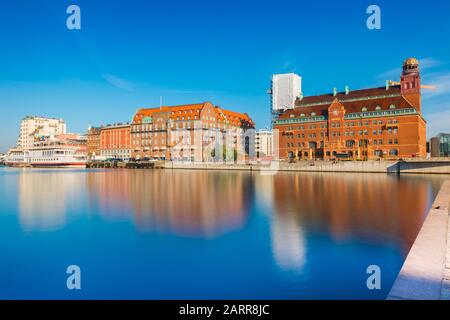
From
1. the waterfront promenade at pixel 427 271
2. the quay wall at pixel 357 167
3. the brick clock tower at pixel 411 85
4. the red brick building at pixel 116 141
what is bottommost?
the waterfront promenade at pixel 427 271

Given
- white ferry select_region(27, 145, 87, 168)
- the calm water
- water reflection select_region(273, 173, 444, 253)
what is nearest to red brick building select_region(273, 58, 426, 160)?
water reflection select_region(273, 173, 444, 253)

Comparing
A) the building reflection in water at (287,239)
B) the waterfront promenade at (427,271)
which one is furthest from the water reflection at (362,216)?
the waterfront promenade at (427,271)

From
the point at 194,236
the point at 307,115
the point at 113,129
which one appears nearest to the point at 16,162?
the point at 113,129

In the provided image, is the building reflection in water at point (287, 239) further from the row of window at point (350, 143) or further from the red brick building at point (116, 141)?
the red brick building at point (116, 141)

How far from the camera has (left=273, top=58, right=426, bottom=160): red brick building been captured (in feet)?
287

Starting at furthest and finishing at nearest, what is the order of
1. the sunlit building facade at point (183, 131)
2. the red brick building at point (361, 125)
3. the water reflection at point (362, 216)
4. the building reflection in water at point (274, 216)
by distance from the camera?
the sunlit building facade at point (183, 131) → the red brick building at point (361, 125) → the water reflection at point (362, 216) → the building reflection in water at point (274, 216)

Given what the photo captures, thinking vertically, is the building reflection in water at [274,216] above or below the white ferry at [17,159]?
below

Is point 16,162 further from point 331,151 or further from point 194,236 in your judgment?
point 194,236

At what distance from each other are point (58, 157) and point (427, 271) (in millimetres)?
159023

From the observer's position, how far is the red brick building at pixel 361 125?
3442 inches

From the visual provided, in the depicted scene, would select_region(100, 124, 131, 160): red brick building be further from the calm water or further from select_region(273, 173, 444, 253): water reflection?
select_region(273, 173, 444, 253): water reflection

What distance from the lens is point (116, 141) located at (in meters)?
142

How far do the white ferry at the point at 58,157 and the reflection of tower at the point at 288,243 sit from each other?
5485 inches

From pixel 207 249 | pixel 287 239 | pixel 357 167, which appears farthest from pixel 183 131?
pixel 207 249
